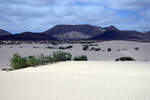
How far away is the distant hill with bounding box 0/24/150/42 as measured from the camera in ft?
338

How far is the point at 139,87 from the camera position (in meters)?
8.48

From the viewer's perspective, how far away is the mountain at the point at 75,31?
414ft

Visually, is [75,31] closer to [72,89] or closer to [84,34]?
→ [84,34]

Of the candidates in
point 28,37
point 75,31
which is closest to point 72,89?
point 28,37

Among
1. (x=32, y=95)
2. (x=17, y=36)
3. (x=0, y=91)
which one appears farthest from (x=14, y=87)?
(x=17, y=36)

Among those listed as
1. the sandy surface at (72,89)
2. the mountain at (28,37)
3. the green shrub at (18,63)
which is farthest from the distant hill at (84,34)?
the sandy surface at (72,89)

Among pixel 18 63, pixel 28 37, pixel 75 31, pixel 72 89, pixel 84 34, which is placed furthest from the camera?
pixel 75 31

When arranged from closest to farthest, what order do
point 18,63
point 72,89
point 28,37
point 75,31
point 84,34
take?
1. point 72,89
2. point 18,63
3. point 28,37
4. point 84,34
5. point 75,31

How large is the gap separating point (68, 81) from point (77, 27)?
13184 centimetres

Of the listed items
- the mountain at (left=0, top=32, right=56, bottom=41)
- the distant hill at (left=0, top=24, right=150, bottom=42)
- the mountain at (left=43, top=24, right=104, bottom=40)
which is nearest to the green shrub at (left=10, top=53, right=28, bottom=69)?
the mountain at (left=0, top=32, right=56, bottom=41)

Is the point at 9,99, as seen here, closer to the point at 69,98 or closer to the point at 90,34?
the point at 69,98

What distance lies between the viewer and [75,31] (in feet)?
432

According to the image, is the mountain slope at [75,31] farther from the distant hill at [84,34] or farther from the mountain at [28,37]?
the mountain at [28,37]

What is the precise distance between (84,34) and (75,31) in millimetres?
5423
